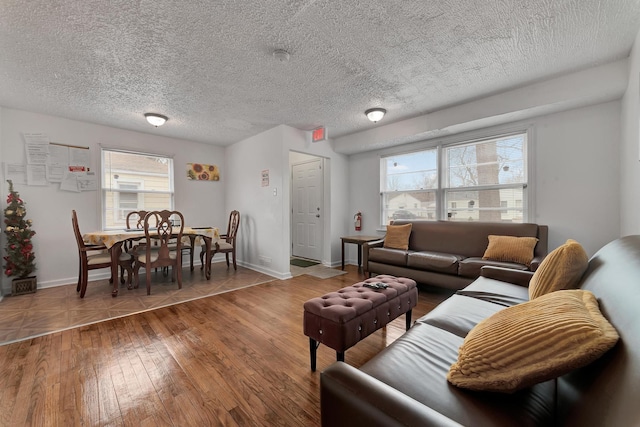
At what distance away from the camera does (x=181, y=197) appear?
5.02 metres

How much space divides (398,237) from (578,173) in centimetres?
223

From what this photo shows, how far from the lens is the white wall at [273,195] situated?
14.1 ft

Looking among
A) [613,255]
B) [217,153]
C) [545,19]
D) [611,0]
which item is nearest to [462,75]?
[545,19]

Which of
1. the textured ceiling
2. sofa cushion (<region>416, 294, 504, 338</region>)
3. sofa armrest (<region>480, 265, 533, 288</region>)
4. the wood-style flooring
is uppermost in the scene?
the textured ceiling

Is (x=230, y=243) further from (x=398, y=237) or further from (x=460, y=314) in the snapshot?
(x=460, y=314)

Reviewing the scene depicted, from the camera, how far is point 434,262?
10.8ft

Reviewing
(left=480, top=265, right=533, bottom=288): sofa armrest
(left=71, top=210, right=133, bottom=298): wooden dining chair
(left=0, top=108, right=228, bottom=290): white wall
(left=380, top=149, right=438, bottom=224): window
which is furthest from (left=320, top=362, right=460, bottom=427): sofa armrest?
(left=0, top=108, right=228, bottom=290): white wall

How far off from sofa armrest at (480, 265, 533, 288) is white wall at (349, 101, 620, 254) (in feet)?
5.43

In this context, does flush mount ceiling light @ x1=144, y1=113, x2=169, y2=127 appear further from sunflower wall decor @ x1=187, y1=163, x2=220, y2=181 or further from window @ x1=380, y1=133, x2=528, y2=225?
window @ x1=380, y1=133, x2=528, y2=225

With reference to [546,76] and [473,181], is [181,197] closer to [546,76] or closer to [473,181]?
[473,181]

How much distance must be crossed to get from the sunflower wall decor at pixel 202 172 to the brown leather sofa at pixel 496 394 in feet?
16.6

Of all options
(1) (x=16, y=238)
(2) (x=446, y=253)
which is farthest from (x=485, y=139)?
(1) (x=16, y=238)

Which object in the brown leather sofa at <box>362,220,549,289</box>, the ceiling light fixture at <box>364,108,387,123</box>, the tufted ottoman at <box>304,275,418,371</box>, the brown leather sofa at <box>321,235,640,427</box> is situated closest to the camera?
the brown leather sofa at <box>321,235,640,427</box>

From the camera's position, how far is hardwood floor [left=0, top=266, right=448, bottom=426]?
1.42 meters
